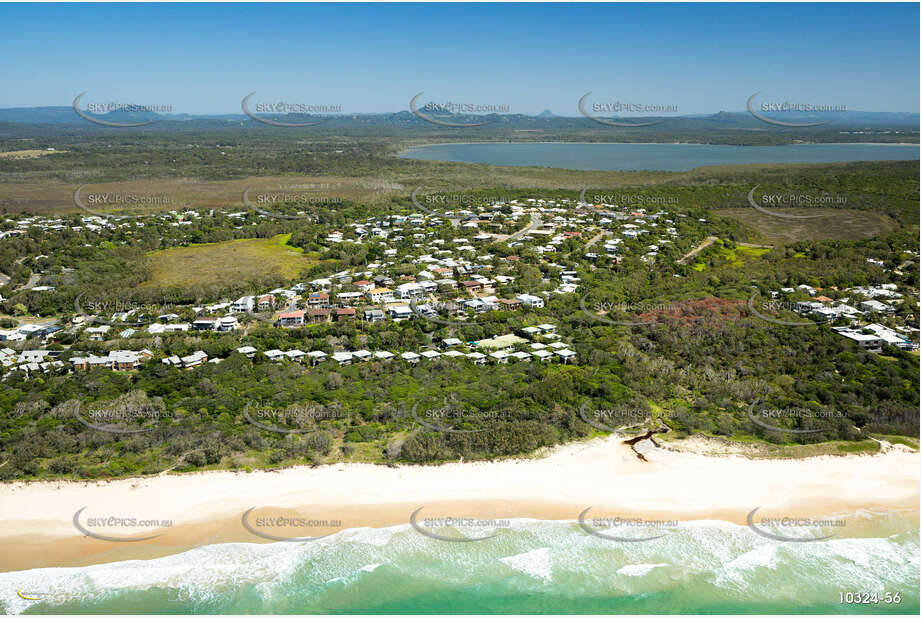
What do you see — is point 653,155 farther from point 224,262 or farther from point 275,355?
point 275,355

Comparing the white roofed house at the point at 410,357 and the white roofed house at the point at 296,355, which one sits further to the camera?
the white roofed house at the point at 296,355

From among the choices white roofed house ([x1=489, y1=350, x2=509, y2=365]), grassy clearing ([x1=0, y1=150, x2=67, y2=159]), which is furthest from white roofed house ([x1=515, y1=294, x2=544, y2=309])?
grassy clearing ([x1=0, y1=150, x2=67, y2=159])

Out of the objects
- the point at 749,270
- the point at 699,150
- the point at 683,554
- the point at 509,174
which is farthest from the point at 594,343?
the point at 699,150

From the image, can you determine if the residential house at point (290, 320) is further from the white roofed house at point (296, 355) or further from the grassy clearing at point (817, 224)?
the grassy clearing at point (817, 224)

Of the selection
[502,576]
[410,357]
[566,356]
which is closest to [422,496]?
[502,576]

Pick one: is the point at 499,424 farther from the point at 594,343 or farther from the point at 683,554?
the point at 594,343

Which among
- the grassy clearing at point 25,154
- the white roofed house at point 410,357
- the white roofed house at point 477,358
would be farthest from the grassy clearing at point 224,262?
the grassy clearing at point 25,154
